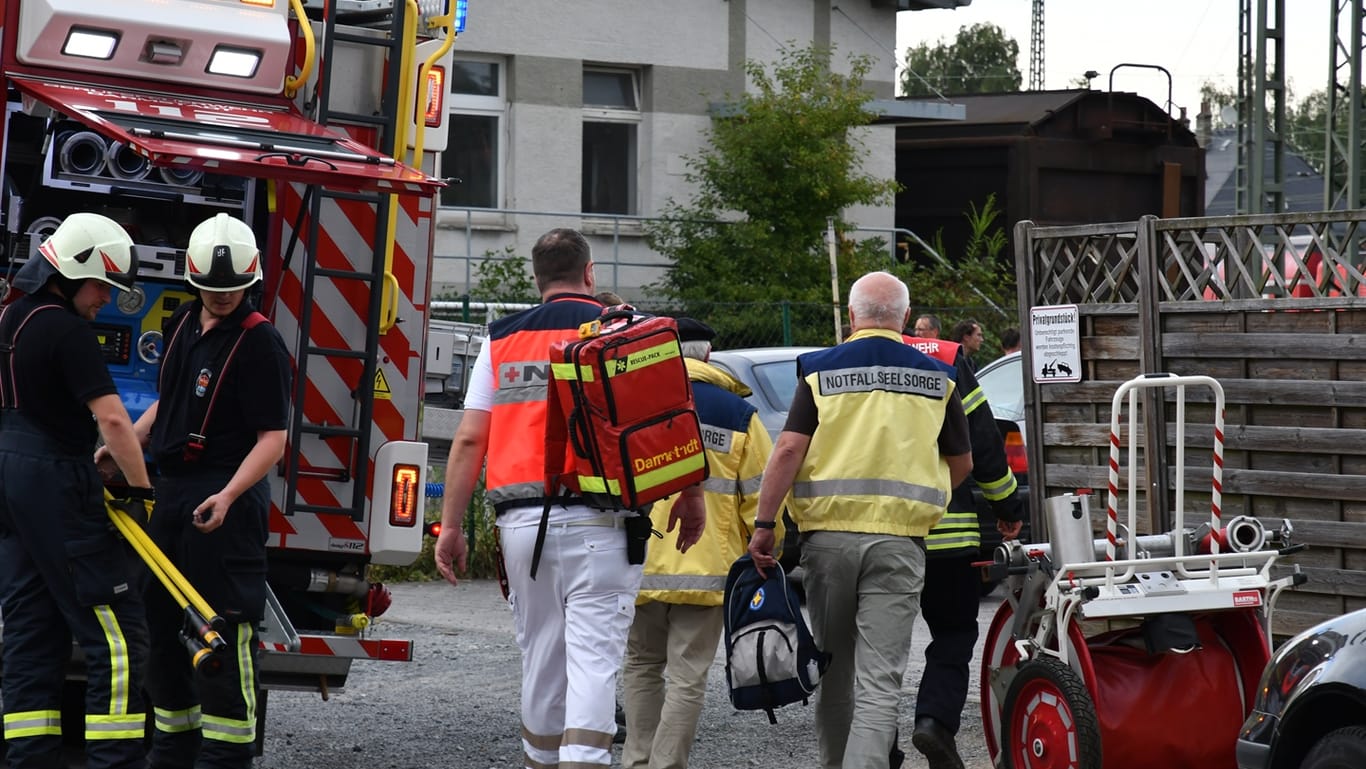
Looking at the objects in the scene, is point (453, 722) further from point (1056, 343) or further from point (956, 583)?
point (1056, 343)

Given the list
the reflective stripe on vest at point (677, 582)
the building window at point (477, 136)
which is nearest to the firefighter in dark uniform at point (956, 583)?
the reflective stripe on vest at point (677, 582)

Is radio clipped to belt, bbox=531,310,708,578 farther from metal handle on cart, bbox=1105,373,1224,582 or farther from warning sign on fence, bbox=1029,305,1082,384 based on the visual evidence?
A: warning sign on fence, bbox=1029,305,1082,384

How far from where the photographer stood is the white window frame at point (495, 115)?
20328 millimetres

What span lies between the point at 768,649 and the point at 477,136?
1516 centimetres

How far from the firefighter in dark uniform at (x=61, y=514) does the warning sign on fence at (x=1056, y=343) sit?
4.32 meters

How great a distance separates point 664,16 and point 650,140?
145 cm

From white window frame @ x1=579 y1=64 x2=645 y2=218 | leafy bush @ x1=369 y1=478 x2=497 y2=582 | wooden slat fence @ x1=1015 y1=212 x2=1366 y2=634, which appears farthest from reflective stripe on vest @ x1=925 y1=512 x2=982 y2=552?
white window frame @ x1=579 y1=64 x2=645 y2=218

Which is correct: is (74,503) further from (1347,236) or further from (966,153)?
(966,153)

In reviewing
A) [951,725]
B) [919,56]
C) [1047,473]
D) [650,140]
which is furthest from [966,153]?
[919,56]

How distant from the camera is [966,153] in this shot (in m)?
24.7

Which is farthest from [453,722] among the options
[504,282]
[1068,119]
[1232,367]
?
[1068,119]

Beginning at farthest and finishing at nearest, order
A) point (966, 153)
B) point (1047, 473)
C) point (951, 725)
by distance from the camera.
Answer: point (966, 153) → point (1047, 473) → point (951, 725)

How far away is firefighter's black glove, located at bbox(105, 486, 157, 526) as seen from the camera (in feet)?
19.6

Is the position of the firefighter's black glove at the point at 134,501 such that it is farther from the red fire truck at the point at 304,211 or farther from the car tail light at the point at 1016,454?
the car tail light at the point at 1016,454
